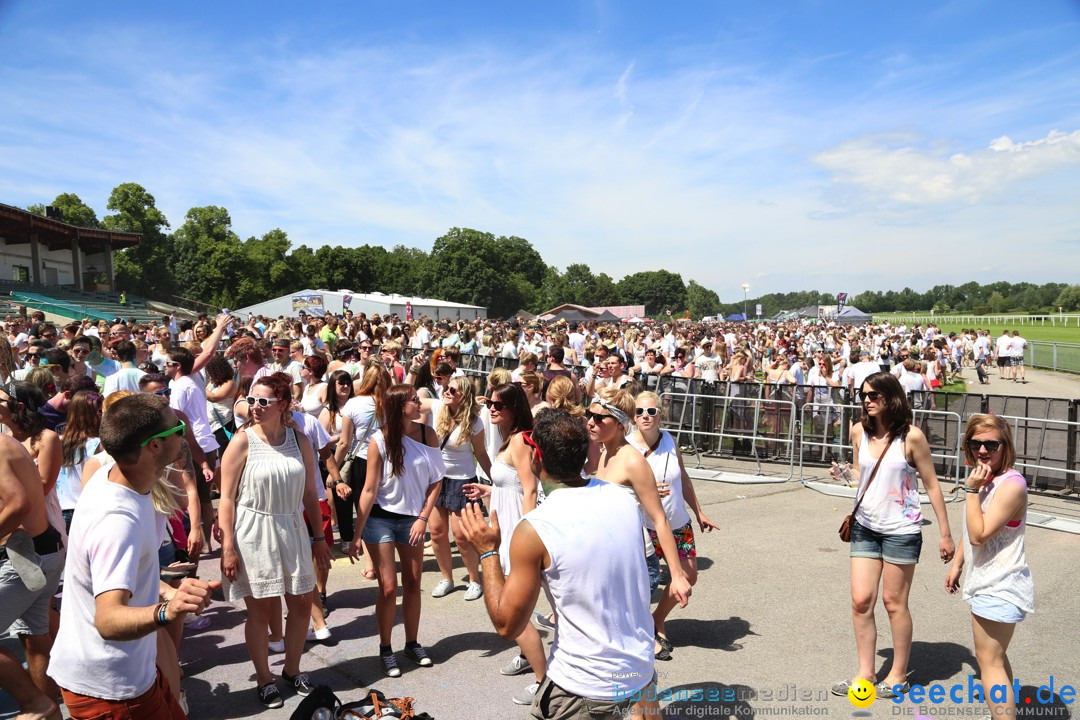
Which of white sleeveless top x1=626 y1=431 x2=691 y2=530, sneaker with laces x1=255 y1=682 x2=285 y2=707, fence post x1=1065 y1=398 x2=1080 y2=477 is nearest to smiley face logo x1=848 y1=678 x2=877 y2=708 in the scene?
white sleeveless top x1=626 y1=431 x2=691 y2=530

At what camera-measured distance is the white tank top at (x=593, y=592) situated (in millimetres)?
2488

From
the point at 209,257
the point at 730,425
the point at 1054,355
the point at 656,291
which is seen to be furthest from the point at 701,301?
the point at 730,425

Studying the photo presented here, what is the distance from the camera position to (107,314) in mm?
38688

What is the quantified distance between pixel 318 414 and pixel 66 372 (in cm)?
284

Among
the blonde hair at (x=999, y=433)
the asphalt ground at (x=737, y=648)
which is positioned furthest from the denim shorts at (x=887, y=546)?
Answer: the asphalt ground at (x=737, y=648)

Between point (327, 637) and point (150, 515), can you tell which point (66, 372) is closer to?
point (327, 637)

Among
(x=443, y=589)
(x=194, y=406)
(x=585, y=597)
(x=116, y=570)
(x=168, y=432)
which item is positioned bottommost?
(x=443, y=589)

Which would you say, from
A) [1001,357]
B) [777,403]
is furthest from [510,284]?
[777,403]

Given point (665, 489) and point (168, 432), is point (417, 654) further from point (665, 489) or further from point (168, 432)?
point (168, 432)

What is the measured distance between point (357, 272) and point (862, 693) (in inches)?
3427

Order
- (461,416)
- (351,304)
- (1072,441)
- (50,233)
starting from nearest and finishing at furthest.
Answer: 1. (461,416)
2. (1072,441)
3. (50,233)
4. (351,304)

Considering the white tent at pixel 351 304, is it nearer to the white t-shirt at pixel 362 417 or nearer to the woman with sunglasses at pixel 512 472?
the white t-shirt at pixel 362 417

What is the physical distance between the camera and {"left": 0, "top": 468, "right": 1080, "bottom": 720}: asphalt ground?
4172 mm

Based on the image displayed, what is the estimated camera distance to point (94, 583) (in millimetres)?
2430
